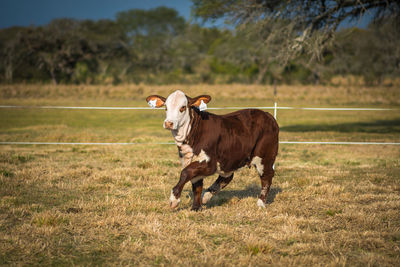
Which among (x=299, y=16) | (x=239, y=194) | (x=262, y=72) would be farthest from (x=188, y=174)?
(x=262, y=72)

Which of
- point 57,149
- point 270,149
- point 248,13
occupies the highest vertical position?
point 248,13

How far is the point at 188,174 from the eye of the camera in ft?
18.7

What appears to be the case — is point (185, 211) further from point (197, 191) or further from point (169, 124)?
point (169, 124)

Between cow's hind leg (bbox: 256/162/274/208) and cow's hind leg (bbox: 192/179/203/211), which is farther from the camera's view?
cow's hind leg (bbox: 256/162/274/208)

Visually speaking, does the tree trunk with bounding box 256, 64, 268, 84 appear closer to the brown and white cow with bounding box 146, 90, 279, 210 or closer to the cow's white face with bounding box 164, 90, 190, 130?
the brown and white cow with bounding box 146, 90, 279, 210

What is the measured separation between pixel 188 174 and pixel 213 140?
0.61m

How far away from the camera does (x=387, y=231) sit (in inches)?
213

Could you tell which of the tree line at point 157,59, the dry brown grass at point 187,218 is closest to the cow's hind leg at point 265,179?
the dry brown grass at point 187,218

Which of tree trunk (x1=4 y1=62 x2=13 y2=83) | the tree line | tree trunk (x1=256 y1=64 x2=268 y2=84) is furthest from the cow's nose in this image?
tree trunk (x1=256 y1=64 x2=268 y2=84)

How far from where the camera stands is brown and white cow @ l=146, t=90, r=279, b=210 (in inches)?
224

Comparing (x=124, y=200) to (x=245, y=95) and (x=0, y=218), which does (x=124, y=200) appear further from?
(x=245, y=95)

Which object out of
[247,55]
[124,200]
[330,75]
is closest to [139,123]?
[124,200]

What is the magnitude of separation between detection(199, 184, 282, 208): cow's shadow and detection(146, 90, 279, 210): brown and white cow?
0.41m

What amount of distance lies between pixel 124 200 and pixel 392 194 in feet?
15.0
